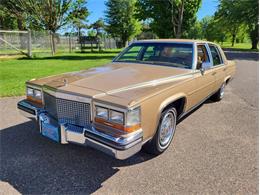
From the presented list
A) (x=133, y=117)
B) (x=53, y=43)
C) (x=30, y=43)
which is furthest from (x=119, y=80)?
(x=53, y=43)

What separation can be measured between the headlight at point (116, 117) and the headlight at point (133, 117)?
2.7 inches

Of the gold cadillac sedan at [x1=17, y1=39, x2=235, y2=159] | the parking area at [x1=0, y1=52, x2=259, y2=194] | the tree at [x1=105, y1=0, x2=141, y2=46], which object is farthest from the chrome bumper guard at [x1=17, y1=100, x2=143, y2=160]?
the tree at [x1=105, y1=0, x2=141, y2=46]

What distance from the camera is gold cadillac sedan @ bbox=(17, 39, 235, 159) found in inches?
101

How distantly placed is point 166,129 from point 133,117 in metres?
1.06

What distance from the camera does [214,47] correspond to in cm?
545

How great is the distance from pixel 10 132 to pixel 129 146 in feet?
8.37

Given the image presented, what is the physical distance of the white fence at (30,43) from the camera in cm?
1550

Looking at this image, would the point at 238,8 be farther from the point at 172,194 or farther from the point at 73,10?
the point at 172,194

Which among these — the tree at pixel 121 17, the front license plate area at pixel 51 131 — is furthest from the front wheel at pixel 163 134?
the tree at pixel 121 17

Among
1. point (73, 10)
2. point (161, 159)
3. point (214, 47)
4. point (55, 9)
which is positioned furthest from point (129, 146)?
point (73, 10)

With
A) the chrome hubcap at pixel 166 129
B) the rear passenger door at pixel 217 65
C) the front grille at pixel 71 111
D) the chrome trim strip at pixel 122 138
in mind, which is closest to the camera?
the chrome trim strip at pixel 122 138

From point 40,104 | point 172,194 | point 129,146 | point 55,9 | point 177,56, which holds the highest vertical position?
point 55,9

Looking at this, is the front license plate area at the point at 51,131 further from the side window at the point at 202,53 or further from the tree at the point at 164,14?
the tree at the point at 164,14

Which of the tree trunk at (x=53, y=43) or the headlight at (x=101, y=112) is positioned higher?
the tree trunk at (x=53, y=43)
